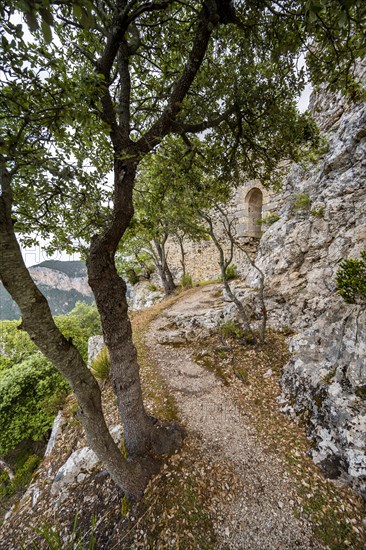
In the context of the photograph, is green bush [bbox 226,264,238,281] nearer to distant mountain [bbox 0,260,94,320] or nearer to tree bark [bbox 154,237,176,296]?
tree bark [bbox 154,237,176,296]

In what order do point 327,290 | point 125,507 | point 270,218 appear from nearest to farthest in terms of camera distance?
1. point 125,507
2. point 327,290
3. point 270,218

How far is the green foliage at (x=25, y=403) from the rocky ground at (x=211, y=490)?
187 inches

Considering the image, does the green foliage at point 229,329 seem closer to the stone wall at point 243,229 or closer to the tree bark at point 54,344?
the tree bark at point 54,344

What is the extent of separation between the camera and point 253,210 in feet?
41.3


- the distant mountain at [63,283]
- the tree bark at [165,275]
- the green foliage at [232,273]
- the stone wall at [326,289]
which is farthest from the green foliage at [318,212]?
the distant mountain at [63,283]

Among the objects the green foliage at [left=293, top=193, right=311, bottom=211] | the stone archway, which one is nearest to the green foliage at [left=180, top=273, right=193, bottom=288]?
the stone archway

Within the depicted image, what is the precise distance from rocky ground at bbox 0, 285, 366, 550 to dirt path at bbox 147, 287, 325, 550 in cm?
1

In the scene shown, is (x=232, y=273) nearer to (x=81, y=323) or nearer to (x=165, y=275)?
(x=165, y=275)

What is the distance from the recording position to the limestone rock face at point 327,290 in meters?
3.16

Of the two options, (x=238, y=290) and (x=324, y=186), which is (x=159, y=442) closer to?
(x=238, y=290)

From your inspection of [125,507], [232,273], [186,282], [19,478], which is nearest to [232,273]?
[232,273]

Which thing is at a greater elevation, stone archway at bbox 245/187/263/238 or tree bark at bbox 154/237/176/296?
stone archway at bbox 245/187/263/238

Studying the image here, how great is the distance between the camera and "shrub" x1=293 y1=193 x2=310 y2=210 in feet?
25.1

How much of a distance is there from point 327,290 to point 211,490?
5.17m
